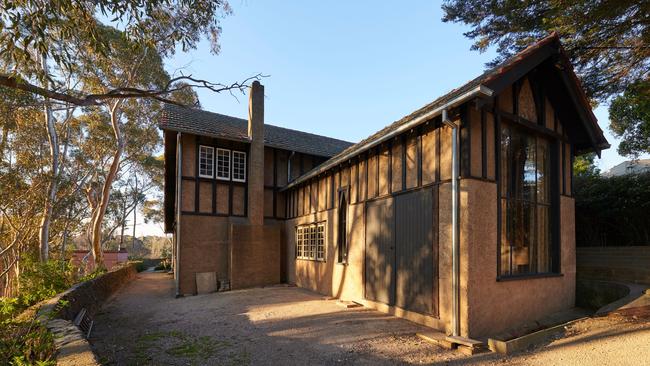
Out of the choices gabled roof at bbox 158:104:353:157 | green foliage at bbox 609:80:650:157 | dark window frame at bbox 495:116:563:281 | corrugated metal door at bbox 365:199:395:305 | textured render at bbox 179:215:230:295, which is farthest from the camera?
gabled roof at bbox 158:104:353:157

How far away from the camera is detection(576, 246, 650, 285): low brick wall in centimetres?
963

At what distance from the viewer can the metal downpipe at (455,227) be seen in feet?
22.1

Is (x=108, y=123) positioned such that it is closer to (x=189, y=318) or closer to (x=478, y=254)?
(x=189, y=318)

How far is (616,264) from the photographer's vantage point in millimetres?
10297

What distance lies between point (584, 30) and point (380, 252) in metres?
8.08

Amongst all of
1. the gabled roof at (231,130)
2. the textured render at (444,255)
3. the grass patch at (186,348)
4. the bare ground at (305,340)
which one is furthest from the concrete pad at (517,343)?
the gabled roof at (231,130)

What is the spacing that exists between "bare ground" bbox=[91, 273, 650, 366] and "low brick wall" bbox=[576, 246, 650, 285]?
3.77 meters

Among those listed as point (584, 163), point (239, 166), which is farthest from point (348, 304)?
point (584, 163)

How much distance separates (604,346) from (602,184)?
871 cm

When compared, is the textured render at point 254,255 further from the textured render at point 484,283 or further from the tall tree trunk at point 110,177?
the tall tree trunk at point 110,177

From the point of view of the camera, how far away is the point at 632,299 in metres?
7.68

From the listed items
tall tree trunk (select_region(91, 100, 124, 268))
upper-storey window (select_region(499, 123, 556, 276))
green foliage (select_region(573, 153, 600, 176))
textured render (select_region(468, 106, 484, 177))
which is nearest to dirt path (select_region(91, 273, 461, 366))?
upper-storey window (select_region(499, 123, 556, 276))

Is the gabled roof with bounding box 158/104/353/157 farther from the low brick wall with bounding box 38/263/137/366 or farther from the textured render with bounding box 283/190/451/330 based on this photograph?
the low brick wall with bounding box 38/263/137/366

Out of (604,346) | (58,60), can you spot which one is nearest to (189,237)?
(58,60)
